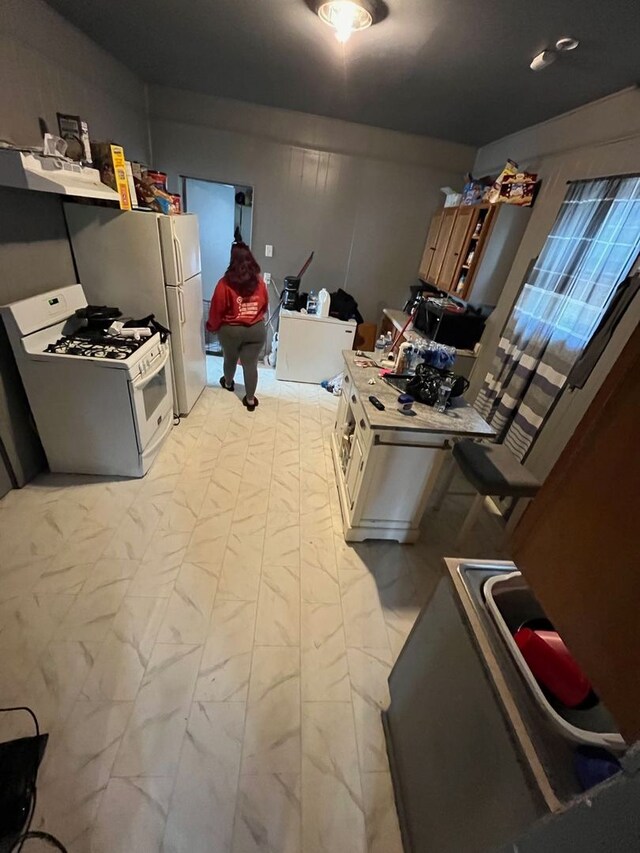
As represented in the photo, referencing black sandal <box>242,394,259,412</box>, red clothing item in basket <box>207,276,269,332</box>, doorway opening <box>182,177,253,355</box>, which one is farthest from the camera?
doorway opening <box>182,177,253,355</box>

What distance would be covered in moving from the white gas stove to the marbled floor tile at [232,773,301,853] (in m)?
1.76

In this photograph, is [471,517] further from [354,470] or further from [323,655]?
[323,655]

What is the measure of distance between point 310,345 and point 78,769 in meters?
3.42

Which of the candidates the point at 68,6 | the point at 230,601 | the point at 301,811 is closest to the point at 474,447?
the point at 230,601

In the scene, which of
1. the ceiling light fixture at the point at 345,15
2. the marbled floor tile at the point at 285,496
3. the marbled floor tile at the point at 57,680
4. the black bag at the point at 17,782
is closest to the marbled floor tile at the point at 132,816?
the black bag at the point at 17,782

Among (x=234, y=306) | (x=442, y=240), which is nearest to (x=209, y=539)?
(x=234, y=306)

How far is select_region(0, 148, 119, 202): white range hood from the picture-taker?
150cm

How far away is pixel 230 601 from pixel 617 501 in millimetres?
1655

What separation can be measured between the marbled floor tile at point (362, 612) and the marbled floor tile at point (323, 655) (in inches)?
1.9

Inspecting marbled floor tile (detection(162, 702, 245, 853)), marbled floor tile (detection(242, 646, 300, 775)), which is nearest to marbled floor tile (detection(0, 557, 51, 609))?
marbled floor tile (detection(162, 702, 245, 853))

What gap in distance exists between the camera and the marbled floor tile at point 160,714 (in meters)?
1.17

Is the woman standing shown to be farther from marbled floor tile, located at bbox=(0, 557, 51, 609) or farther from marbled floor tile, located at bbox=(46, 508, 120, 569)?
marbled floor tile, located at bbox=(0, 557, 51, 609)

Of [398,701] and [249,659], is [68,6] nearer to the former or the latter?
[249,659]

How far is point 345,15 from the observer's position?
1.70 meters
